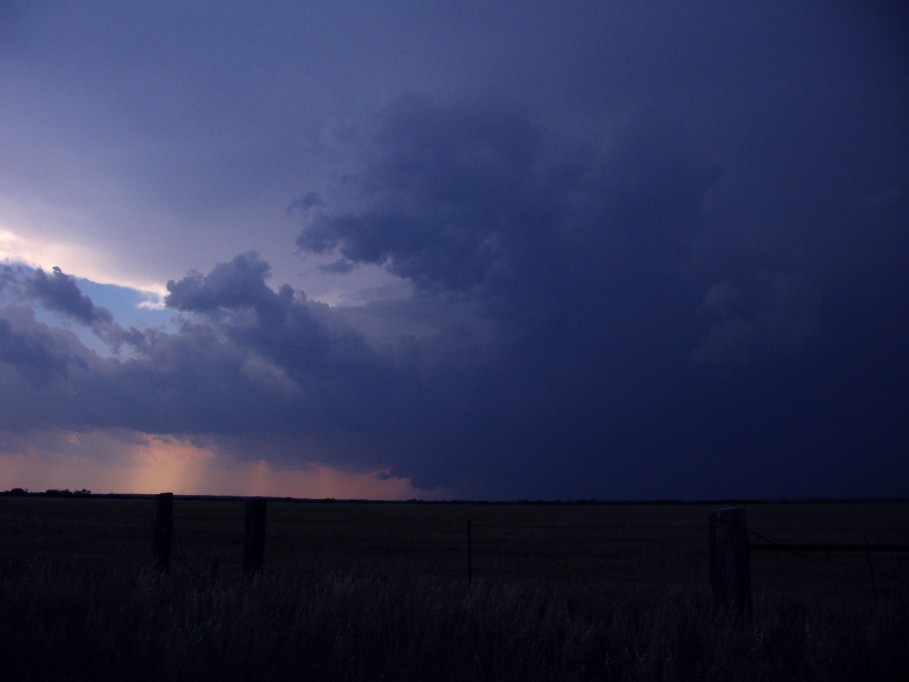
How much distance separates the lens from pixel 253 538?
8.45 m

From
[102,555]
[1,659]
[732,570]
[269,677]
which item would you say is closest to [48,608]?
[1,659]

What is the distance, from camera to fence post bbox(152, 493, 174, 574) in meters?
8.73

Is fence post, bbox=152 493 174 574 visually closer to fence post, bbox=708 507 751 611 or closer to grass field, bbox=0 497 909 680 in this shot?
grass field, bbox=0 497 909 680

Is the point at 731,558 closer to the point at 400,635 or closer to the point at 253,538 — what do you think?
the point at 400,635

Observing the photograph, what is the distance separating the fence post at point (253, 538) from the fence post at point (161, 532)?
3.40 feet

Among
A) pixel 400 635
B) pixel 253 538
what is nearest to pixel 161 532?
pixel 253 538

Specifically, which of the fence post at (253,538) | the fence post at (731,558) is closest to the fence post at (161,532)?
the fence post at (253,538)

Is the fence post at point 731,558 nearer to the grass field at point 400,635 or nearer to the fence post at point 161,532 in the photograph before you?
the grass field at point 400,635

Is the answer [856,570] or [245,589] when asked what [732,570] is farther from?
[856,570]

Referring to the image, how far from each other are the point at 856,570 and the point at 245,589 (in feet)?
59.3

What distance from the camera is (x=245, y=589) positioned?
7.02 meters

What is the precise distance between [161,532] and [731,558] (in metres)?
6.40

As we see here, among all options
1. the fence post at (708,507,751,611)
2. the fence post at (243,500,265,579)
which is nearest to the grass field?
the fence post at (708,507,751,611)

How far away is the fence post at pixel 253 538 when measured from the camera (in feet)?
27.4
